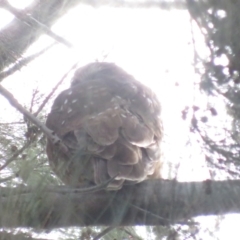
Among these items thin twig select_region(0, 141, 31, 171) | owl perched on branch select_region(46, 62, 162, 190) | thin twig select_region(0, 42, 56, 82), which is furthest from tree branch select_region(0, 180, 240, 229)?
thin twig select_region(0, 42, 56, 82)

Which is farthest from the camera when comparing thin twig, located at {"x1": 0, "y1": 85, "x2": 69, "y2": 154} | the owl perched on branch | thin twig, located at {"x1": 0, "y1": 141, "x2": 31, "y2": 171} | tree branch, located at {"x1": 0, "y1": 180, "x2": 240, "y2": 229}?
the owl perched on branch

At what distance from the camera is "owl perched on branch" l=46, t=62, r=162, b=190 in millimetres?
2322

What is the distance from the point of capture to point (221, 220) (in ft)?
5.36

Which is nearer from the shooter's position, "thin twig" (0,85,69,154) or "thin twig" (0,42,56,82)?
"thin twig" (0,85,69,154)

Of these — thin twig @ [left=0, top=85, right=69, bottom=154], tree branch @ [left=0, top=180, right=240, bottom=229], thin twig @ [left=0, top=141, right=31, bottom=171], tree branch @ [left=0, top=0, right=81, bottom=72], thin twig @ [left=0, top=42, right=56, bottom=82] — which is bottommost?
tree branch @ [left=0, top=180, right=240, bottom=229]

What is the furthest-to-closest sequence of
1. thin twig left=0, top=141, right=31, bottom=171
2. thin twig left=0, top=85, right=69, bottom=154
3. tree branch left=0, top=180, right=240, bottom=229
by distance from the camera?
1. thin twig left=0, top=85, right=69, bottom=154
2. thin twig left=0, top=141, right=31, bottom=171
3. tree branch left=0, top=180, right=240, bottom=229

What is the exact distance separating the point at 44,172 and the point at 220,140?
0.88 metres

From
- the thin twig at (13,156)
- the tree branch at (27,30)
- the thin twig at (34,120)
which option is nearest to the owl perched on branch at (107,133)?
the thin twig at (34,120)

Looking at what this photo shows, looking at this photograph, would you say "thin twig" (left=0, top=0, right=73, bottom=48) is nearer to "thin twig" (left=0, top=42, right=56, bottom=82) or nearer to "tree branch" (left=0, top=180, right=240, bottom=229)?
"thin twig" (left=0, top=42, right=56, bottom=82)

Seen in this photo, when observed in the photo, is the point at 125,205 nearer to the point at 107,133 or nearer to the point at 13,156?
the point at 13,156

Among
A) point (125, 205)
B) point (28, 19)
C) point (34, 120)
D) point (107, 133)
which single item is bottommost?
point (125, 205)

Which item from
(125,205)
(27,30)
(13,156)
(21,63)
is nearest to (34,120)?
(13,156)

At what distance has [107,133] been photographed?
8.98 ft

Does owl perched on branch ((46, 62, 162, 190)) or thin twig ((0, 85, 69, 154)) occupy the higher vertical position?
owl perched on branch ((46, 62, 162, 190))
